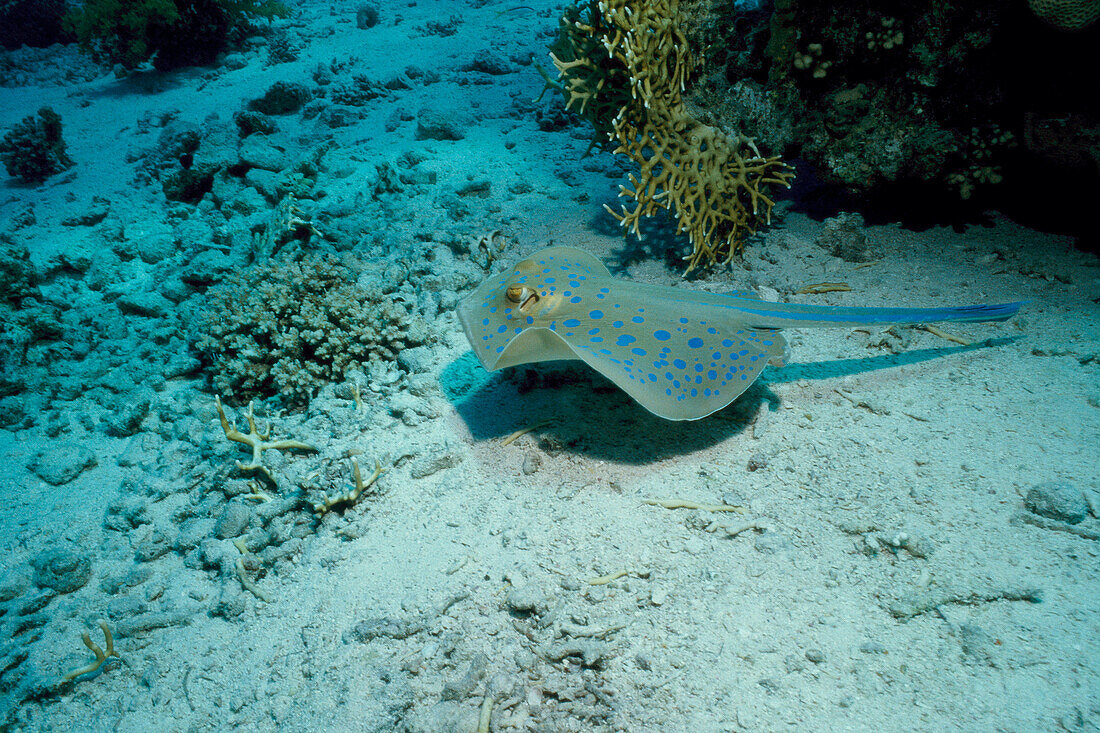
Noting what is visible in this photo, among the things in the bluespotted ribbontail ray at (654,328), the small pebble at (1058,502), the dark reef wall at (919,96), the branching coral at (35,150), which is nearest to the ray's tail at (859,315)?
the bluespotted ribbontail ray at (654,328)

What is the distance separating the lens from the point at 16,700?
2531 millimetres

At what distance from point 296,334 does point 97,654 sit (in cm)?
242

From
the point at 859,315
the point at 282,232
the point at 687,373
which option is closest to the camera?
the point at 687,373

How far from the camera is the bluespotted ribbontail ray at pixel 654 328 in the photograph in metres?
2.72

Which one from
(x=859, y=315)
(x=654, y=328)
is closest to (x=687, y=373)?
(x=654, y=328)

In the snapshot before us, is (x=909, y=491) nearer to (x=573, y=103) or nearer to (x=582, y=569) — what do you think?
(x=582, y=569)

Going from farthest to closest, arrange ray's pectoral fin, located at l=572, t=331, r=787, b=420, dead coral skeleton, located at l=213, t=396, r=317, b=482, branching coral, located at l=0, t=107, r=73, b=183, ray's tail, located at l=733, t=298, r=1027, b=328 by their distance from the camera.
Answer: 1. branching coral, located at l=0, t=107, r=73, b=183
2. dead coral skeleton, located at l=213, t=396, r=317, b=482
3. ray's tail, located at l=733, t=298, r=1027, b=328
4. ray's pectoral fin, located at l=572, t=331, r=787, b=420

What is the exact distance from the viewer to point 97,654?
2572 mm

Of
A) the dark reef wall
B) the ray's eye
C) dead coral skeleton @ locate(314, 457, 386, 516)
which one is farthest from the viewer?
the dark reef wall

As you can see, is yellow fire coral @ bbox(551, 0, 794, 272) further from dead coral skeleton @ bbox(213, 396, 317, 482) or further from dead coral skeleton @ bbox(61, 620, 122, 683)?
dead coral skeleton @ bbox(61, 620, 122, 683)

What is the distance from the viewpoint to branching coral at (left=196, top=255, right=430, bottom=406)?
13.4 feet

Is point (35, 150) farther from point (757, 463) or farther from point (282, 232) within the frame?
point (757, 463)

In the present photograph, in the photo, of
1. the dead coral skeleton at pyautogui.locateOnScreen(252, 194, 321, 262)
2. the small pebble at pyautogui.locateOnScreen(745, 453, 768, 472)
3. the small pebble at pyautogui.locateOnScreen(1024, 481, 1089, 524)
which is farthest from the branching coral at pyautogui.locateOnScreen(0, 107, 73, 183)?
the small pebble at pyautogui.locateOnScreen(1024, 481, 1089, 524)

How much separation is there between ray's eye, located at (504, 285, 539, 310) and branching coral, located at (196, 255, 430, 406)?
1.42m
